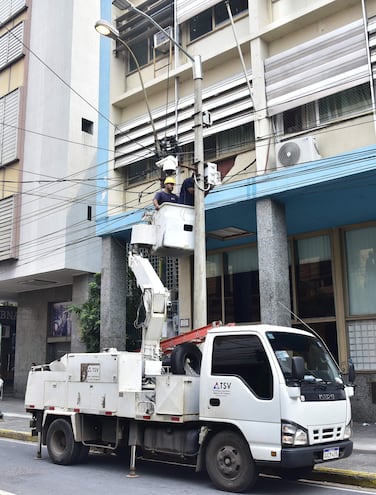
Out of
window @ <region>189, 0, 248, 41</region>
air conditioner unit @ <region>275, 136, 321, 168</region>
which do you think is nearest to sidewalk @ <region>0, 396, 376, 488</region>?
air conditioner unit @ <region>275, 136, 321, 168</region>

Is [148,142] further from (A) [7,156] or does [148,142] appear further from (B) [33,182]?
(A) [7,156]

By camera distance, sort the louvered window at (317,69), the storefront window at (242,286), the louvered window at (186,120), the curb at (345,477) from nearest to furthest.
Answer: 1. the curb at (345,477)
2. the louvered window at (317,69)
3. the louvered window at (186,120)
4. the storefront window at (242,286)

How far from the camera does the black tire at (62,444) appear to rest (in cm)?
940

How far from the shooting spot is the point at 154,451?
8336 millimetres

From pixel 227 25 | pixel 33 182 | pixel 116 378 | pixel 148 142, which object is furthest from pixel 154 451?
pixel 33 182

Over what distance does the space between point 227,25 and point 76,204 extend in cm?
941

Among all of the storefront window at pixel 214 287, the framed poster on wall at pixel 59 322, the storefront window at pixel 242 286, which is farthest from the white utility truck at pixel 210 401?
the framed poster on wall at pixel 59 322

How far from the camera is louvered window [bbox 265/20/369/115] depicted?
12.5 m

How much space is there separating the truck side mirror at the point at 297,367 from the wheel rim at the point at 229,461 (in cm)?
133

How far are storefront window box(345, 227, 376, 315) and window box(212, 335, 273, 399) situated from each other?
26.6ft

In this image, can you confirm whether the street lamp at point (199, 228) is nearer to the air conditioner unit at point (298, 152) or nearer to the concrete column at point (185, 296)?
the air conditioner unit at point (298, 152)

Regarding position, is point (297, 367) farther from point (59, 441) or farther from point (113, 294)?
point (113, 294)

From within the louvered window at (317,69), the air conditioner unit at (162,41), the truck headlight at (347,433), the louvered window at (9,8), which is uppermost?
the louvered window at (9,8)

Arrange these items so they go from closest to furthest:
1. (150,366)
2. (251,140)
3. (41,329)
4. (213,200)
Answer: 1. (150,366)
2. (213,200)
3. (251,140)
4. (41,329)
